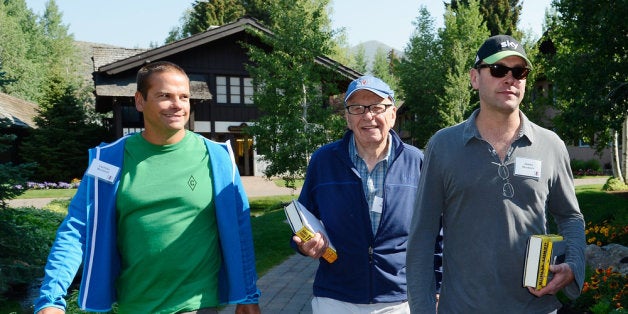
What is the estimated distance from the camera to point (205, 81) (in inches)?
1223

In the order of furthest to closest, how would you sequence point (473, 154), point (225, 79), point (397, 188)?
point (225, 79) < point (397, 188) < point (473, 154)

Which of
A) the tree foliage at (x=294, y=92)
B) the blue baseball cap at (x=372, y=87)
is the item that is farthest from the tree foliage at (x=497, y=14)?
the blue baseball cap at (x=372, y=87)

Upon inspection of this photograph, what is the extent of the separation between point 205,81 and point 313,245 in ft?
95.6

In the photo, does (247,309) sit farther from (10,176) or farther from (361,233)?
(10,176)

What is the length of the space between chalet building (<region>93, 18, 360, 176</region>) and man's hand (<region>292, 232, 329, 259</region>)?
83.6 ft

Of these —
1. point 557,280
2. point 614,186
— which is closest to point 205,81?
point 614,186

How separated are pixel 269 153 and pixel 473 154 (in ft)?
47.5

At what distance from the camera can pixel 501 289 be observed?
2430 mm

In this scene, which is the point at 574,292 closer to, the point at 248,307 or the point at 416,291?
the point at 416,291

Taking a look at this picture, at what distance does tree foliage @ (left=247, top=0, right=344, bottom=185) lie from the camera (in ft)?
53.4

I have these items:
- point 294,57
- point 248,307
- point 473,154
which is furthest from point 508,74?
point 294,57

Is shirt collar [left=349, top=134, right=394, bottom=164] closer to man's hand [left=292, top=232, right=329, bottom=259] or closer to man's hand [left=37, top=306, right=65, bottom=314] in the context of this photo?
man's hand [left=292, top=232, right=329, bottom=259]

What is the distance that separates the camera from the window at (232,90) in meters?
31.8

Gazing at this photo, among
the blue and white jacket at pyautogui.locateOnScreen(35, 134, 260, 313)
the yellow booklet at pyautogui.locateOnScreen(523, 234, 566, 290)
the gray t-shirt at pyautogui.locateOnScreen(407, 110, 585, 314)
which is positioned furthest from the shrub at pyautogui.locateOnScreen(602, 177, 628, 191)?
the blue and white jacket at pyautogui.locateOnScreen(35, 134, 260, 313)
